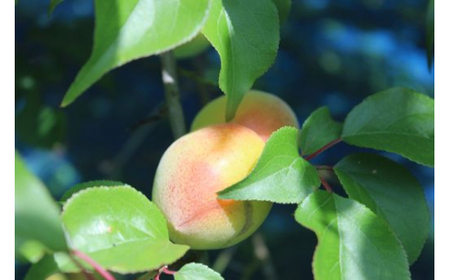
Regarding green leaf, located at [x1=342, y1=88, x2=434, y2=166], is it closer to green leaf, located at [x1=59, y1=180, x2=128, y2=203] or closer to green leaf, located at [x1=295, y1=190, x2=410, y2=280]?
green leaf, located at [x1=295, y1=190, x2=410, y2=280]

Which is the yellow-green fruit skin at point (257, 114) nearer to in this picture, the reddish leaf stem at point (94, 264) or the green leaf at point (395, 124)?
the green leaf at point (395, 124)

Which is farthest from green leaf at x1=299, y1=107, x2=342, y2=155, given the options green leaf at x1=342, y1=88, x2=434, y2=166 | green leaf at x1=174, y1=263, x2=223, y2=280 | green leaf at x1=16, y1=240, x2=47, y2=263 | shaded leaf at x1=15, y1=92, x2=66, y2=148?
shaded leaf at x1=15, y1=92, x2=66, y2=148

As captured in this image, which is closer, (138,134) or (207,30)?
(207,30)

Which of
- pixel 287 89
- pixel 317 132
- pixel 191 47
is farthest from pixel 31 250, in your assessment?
pixel 287 89

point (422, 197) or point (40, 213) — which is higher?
point (40, 213)

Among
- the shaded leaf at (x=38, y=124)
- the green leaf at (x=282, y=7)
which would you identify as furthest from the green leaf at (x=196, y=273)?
the shaded leaf at (x=38, y=124)

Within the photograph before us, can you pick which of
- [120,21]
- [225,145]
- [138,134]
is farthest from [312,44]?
[120,21]

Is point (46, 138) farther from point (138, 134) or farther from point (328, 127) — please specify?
point (328, 127)
